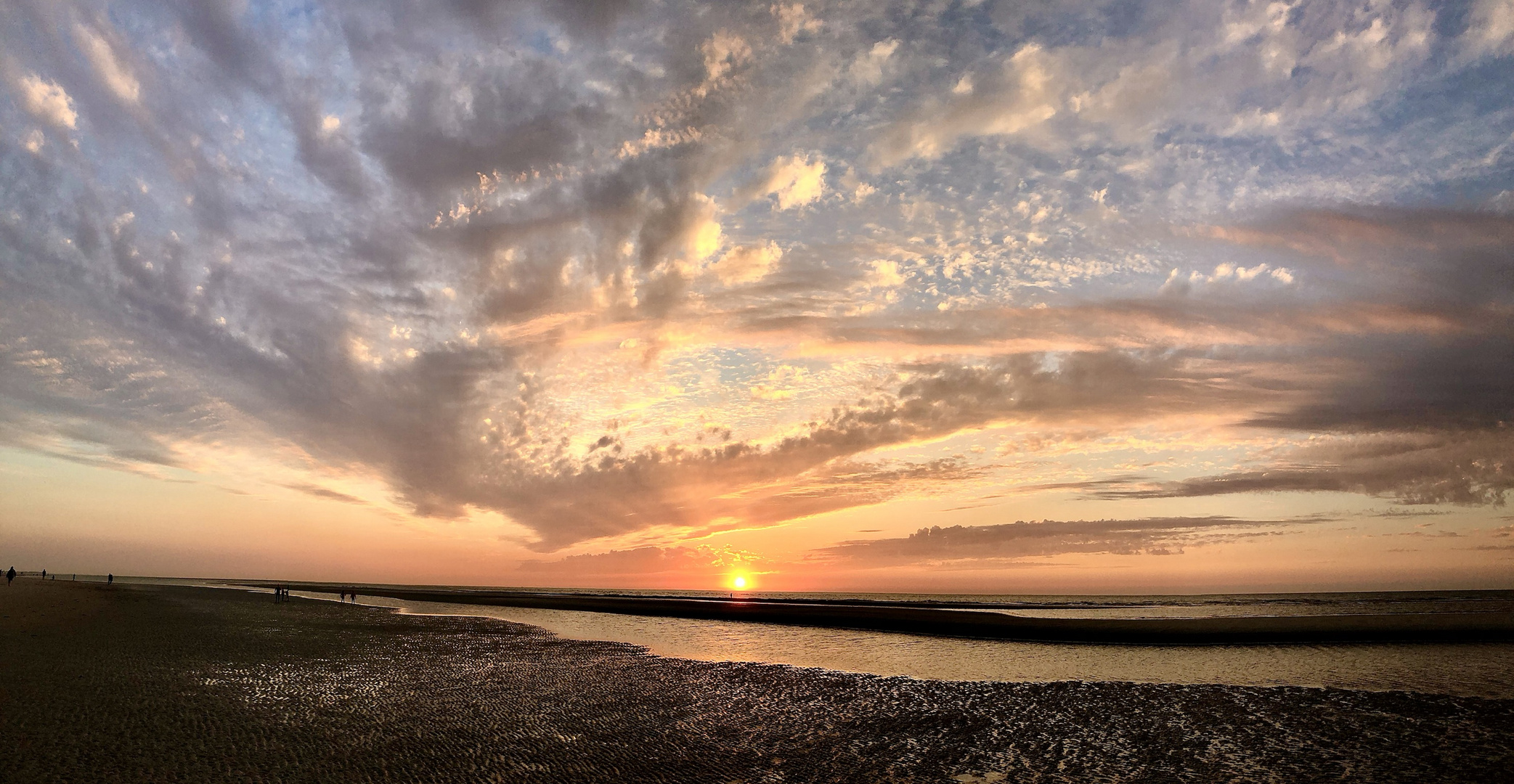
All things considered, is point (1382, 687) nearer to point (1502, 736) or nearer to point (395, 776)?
point (1502, 736)

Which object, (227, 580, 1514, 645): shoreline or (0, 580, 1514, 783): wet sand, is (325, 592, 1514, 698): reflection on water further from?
(0, 580, 1514, 783): wet sand

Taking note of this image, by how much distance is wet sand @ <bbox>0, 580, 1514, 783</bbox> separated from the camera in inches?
493

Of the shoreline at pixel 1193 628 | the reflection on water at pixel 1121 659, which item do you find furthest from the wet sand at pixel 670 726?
the shoreline at pixel 1193 628

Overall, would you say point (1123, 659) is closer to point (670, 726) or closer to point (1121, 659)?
point (1121, 659)

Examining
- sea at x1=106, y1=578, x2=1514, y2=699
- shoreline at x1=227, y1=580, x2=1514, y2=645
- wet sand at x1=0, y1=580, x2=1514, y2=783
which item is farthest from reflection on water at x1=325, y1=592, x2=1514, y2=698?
wet sand at x1=0, y1=580, x2=1514, y2=783

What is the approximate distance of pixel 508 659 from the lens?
28875 millimetres

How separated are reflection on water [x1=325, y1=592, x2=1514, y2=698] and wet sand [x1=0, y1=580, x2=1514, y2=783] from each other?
7.67 ft

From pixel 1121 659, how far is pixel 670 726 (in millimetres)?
22521

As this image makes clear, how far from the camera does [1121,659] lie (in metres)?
29.1

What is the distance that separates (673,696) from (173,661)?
777 inches

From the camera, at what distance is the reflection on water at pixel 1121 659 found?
22766 mm

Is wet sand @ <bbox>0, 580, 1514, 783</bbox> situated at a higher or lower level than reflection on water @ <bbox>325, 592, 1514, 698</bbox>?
higher

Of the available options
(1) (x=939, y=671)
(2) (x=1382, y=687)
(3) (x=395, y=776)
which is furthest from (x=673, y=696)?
(2) (x=1382, y=687)

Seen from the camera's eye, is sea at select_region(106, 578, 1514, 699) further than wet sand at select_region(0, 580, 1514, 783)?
Yes
